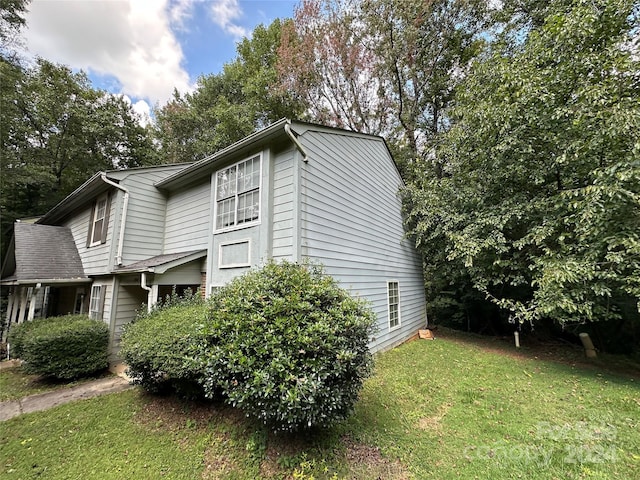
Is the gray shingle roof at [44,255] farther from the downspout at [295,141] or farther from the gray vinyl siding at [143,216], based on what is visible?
the downspout at [295,141]

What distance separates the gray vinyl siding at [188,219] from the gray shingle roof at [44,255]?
11.0ft

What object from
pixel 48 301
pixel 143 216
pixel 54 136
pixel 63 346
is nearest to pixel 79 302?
pixel 48 301

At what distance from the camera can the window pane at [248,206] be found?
20.1ft

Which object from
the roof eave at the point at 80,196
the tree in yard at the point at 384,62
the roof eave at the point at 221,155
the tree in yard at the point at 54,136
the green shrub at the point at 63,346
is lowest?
the green shrub at the point at 63,346

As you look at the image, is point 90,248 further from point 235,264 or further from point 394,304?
point 394,304

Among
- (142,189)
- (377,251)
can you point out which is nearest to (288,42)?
(142,189)

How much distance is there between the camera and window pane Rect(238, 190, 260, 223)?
614 centimetres

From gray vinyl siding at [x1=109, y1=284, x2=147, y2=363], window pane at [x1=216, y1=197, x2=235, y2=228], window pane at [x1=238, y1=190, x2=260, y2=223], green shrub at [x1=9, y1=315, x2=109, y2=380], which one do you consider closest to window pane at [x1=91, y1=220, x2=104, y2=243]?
gray vinyl siding at [x1=109, y1=284, x2=147, y2=363]

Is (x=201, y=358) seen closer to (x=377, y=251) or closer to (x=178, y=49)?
(x=377, y=251)

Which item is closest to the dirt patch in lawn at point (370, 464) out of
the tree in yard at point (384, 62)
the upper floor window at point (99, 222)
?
the upper floor window at point (99, 222)

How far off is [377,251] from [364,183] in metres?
2.04

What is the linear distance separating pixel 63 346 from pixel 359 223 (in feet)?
25.5

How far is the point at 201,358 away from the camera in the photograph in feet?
11.3

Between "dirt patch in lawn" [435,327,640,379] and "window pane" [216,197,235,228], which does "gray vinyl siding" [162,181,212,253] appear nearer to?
"window pane" [216,197,235,228]
